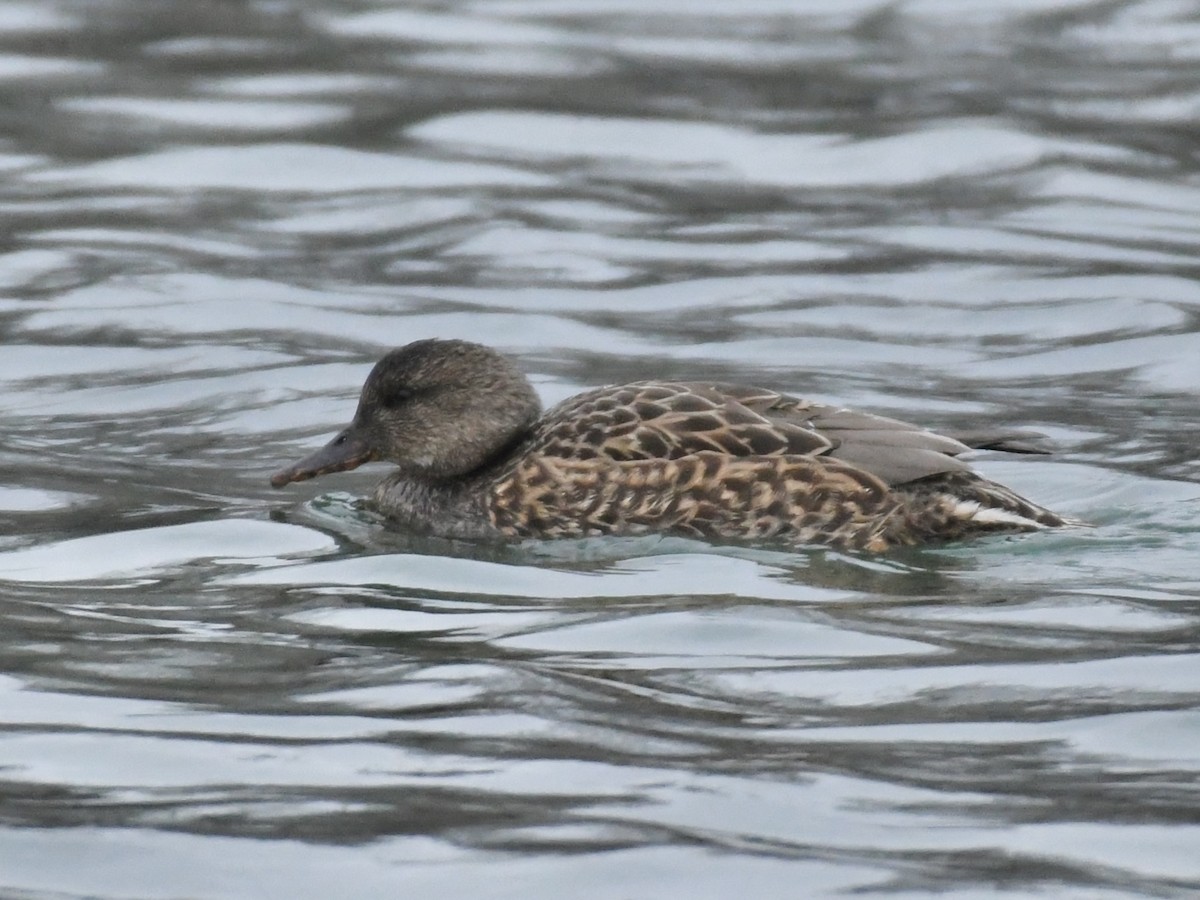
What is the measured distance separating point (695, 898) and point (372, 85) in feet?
42.2

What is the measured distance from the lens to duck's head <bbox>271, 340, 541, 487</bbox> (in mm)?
9438

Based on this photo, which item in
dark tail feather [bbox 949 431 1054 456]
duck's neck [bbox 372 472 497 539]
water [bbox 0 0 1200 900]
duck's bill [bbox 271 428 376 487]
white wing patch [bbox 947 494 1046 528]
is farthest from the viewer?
duck's bill [bbox 271 428 376 487]

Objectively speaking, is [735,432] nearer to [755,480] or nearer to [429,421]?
[755,480]

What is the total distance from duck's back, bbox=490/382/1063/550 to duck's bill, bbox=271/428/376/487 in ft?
2.22

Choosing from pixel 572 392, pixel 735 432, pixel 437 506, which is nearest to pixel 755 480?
pixel 735 432

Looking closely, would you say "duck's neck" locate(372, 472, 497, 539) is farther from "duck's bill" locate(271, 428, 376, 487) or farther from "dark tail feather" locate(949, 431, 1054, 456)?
"dark tail feather" locate(949, 431, 1054, 456)

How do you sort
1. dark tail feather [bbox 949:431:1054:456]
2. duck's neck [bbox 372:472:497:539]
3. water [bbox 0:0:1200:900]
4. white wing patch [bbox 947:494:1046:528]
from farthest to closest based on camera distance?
1. duck's neck [bbox 372:472:497:539]
2. white wing patch [bbox 947:494:1046:528]
3. dark tail feather [bbox 949:431:1054:456]
4. water [bbox 0:0:1200:900]

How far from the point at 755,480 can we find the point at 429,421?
1362 mm

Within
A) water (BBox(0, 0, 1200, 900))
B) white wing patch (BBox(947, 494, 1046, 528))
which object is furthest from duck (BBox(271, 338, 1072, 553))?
water (BBox(0, 0, 1200, 900))

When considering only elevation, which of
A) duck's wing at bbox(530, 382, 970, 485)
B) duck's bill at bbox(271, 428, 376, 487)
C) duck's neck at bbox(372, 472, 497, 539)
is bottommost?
duck's neck at bbox(372, 472, 497, 539)

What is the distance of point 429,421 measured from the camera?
9.45m

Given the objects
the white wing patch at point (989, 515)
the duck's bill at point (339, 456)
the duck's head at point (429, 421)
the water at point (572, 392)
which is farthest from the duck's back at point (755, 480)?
the duck's bill at point (339, 456)

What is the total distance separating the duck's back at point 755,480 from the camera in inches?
344

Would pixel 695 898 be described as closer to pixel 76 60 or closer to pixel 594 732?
pixel 594 732
